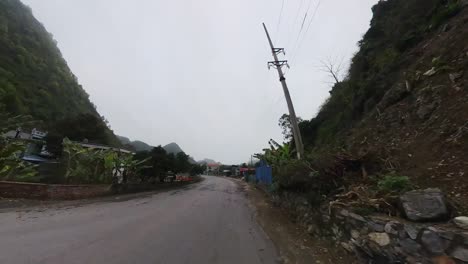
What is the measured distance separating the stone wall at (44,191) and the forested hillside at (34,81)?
70.0 feet

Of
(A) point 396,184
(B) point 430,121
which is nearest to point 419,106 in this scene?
(B) point 430,121

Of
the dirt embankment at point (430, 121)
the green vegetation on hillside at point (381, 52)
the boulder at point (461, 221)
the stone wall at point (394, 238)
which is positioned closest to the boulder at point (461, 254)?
the stone wall at point (394, 238)

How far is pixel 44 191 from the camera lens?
12.3 meters

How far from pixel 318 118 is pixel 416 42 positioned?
11717mm

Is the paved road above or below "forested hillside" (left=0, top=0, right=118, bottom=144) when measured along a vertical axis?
below

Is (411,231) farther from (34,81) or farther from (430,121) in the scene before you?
(34,81)

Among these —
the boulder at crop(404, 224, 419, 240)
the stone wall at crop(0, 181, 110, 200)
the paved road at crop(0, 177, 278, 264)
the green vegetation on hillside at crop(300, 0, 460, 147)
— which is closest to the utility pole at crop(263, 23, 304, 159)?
the green vegetation on hillside at crop(300, 0, 460, 147)

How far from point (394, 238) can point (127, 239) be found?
521cm

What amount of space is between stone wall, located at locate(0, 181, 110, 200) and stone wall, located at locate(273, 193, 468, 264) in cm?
1280

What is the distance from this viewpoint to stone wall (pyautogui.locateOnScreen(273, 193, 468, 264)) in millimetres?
3021

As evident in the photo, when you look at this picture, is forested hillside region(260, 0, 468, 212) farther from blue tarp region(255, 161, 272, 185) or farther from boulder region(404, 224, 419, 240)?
blue tarp region(255, 161, 272, 185)

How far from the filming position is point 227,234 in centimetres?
687

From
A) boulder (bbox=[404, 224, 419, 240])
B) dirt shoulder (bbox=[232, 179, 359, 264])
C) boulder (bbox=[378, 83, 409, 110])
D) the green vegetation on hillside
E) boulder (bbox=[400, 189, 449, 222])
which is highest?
the green vegetation on hillside

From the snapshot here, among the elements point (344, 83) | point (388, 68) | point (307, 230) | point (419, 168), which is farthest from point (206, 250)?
point (344, 83)
